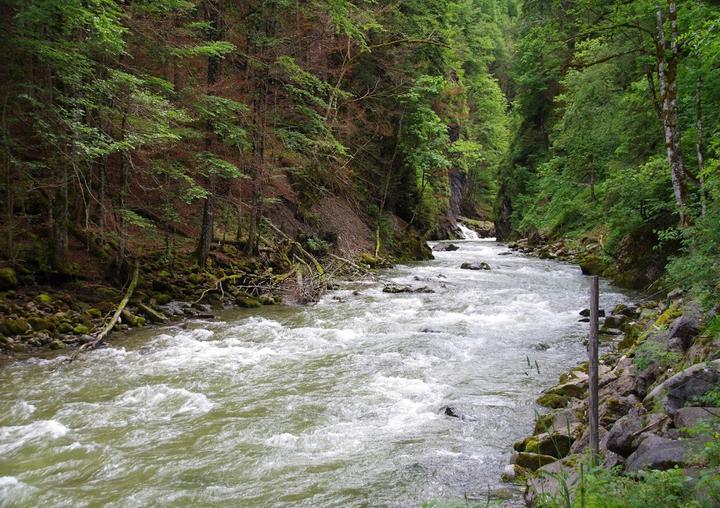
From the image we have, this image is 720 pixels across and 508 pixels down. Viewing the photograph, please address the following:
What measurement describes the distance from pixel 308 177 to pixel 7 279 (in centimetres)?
1331

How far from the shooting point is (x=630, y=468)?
405 cm

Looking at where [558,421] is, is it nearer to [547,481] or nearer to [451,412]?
[451,412]

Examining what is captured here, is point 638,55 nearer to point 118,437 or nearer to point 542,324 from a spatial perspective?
point 542,324

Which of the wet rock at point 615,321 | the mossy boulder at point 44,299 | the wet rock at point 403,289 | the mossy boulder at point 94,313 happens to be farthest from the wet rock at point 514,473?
the wet rock at point 403,289

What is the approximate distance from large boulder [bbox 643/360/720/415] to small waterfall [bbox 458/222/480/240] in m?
41.1

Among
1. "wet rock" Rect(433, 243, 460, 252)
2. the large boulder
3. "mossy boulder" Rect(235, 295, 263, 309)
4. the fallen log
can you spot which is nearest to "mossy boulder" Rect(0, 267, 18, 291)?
the fallen log

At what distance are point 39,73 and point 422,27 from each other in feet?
59.6

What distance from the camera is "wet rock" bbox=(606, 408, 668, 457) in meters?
4.52

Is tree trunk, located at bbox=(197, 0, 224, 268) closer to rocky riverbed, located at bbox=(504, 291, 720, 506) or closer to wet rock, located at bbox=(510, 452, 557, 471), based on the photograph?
rocky riverbed, located at bbox=(504, 291, 720, 506)

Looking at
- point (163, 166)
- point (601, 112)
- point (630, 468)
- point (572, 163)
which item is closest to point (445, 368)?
point (630, 468)

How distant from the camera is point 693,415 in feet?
14.4

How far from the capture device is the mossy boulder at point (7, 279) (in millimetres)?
10031

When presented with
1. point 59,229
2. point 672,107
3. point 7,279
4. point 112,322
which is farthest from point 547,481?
point 59,229

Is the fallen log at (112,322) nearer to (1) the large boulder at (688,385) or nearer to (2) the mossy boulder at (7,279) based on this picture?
(2) the mossy boulder at (7,279)
